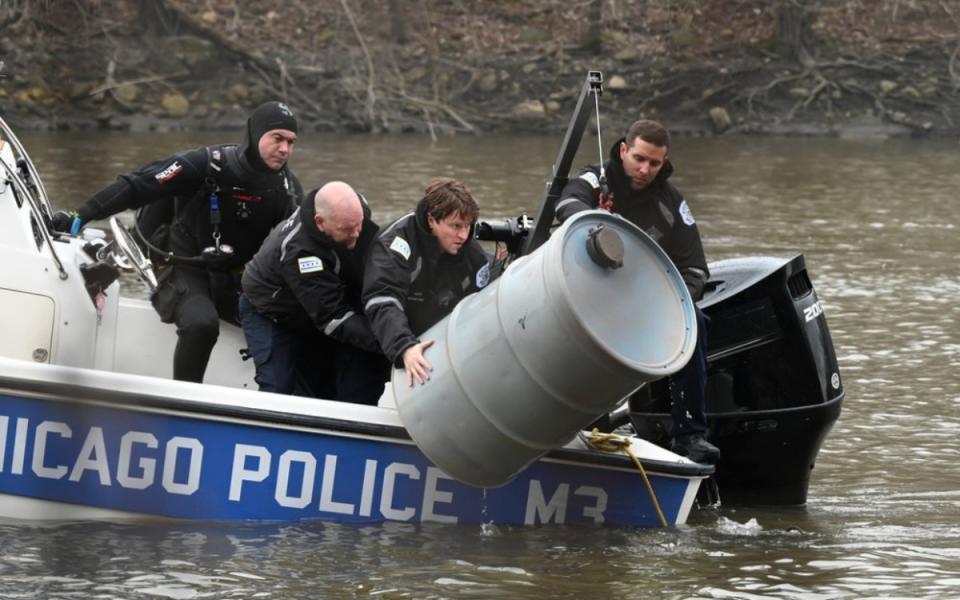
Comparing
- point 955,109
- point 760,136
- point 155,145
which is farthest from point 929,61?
point 155,145

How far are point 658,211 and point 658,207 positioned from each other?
17 mm

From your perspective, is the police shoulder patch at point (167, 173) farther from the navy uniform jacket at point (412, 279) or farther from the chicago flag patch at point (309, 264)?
the navy uniform jacket at point (412, 279)

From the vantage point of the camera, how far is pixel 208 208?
789cm

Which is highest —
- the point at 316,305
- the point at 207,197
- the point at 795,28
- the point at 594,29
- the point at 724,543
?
the point at 795,28

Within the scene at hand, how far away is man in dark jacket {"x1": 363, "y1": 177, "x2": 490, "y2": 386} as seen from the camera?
21.7ft

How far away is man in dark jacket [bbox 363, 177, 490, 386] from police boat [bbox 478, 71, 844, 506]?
0.57 metres

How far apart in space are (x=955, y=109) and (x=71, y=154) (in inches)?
559

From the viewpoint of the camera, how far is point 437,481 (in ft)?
22.8

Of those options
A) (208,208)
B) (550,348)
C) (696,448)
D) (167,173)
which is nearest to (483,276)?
(550,348)

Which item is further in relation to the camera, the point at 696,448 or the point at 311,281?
the point at 696,448

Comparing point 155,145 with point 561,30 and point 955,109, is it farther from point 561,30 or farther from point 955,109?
point 955,109

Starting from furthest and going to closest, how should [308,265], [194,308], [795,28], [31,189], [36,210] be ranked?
[795,28] < [31,189] < [194,308] < [36,210] < [308,265]

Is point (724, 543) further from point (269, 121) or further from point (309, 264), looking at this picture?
point (269, 121)

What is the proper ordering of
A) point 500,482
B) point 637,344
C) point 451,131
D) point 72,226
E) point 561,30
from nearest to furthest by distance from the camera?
point 637,344 < point 500,482 < point 72,226 < point 451,131 < point 561,30
